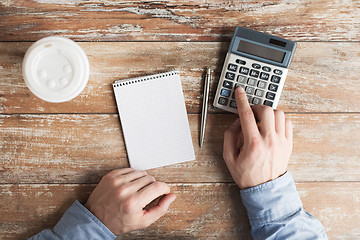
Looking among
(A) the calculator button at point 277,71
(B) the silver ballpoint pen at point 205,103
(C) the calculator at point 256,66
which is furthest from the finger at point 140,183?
(A) the calculator button at point 277,71

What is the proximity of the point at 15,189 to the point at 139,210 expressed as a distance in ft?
0.96

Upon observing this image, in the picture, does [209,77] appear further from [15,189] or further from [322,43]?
[15,189]

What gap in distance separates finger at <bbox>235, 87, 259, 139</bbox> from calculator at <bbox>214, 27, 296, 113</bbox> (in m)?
0.03

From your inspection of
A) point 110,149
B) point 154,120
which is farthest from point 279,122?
point 110,149

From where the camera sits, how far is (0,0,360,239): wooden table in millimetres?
619

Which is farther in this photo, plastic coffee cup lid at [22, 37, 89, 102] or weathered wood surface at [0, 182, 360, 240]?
weathered wood surface at [0, 182, 360, 240]

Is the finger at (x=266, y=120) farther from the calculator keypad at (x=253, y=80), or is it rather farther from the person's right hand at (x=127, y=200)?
the person's right hand at (x=127, y=200)

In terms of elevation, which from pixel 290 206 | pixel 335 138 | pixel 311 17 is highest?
pixel 311 17

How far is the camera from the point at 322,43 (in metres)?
0.63

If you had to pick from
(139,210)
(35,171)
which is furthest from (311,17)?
(35,171)

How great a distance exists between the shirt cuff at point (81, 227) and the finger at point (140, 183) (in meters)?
0.10

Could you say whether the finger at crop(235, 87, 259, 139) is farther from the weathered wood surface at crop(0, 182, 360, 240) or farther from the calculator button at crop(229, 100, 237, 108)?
the weathered wood surface at crop(0, 182, 360, 240)

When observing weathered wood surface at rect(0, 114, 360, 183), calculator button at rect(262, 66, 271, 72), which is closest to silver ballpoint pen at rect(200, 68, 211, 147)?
weathered wood surface at rect(0, 114, 360, 183)

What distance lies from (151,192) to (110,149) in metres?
0.14
